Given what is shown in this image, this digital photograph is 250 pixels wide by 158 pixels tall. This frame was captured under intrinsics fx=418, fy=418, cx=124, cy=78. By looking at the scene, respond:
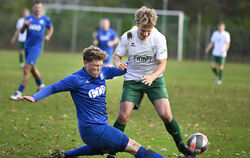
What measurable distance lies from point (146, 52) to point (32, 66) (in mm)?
5778

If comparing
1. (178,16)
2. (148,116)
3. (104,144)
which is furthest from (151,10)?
(178,16)

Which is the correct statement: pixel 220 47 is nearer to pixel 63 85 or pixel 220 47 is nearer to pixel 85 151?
pixel 85 151

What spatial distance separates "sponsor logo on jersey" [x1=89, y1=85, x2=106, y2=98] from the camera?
507 cm

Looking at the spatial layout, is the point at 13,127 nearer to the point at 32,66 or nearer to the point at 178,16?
the point at 32,66

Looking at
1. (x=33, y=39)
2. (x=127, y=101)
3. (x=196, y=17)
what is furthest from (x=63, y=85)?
(x=196, y=17)

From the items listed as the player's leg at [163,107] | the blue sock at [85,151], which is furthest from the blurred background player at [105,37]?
the blue sock at [85,151]

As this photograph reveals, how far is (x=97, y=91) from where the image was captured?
5.12 metres

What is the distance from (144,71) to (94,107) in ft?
3.98

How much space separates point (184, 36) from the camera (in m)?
33.5

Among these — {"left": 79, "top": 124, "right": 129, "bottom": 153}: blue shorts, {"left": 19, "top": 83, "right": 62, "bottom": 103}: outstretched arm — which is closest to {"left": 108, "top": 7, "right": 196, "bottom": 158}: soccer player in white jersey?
{"left": 79, "top": 124, "right": 129, "bottom": 153}: blue shorts

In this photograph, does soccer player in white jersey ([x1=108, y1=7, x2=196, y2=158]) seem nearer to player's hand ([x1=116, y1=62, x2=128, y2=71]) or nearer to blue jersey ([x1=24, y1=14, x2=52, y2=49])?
player's hand ([x1=116, y1=62, x2=128, y2=71])

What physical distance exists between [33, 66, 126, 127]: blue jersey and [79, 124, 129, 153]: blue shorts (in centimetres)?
10

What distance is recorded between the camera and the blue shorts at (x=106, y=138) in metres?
4.91

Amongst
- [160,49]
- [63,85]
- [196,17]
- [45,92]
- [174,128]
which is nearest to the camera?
[45,92]
